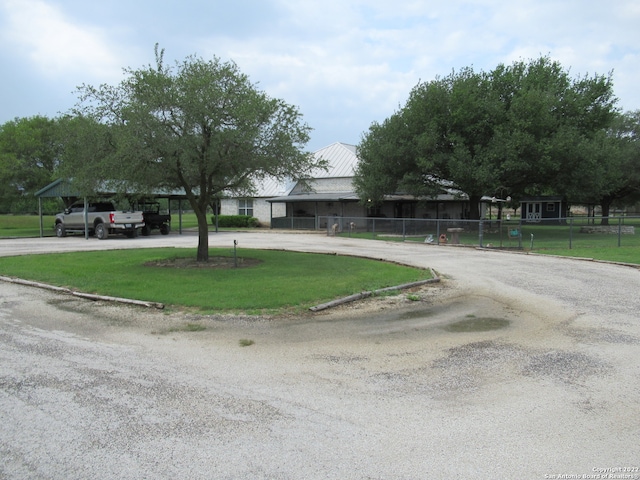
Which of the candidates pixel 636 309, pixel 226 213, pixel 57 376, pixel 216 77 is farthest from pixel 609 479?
pixel 226 213

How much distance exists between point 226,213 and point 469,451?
145 ft

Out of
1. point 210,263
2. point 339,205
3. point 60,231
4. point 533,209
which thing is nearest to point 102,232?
point 60,231

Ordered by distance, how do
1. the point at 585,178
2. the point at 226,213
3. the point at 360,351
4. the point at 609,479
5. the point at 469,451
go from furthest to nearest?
the point at 226,213
the point at 585,178
the point at 360,351
the point at 469,451
the point at 609,479

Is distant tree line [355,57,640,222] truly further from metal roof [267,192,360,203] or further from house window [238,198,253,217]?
house window [238,198,253,217]

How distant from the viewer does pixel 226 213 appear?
46844 mm

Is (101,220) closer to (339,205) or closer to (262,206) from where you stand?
(262,206)

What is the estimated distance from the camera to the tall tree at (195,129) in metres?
12.2

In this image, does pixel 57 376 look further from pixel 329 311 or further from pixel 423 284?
pixel 423 284

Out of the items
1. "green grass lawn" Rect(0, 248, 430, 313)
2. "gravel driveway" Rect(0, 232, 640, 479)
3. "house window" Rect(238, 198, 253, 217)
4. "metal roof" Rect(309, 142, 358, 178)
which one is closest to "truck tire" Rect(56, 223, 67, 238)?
"green grass lawn" Rect(0, 248, 430, 313)

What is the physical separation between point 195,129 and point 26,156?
89.0 feet

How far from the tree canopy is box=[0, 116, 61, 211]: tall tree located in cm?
2173

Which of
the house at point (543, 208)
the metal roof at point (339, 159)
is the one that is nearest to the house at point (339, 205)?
the metal roof at point (339, 159)

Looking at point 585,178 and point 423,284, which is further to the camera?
point 585,178

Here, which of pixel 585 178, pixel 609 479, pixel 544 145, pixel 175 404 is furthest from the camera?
pixel 585 178
